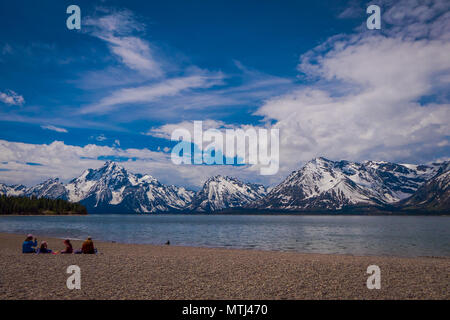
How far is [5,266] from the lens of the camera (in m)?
23.7

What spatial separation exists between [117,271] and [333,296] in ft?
50.3
